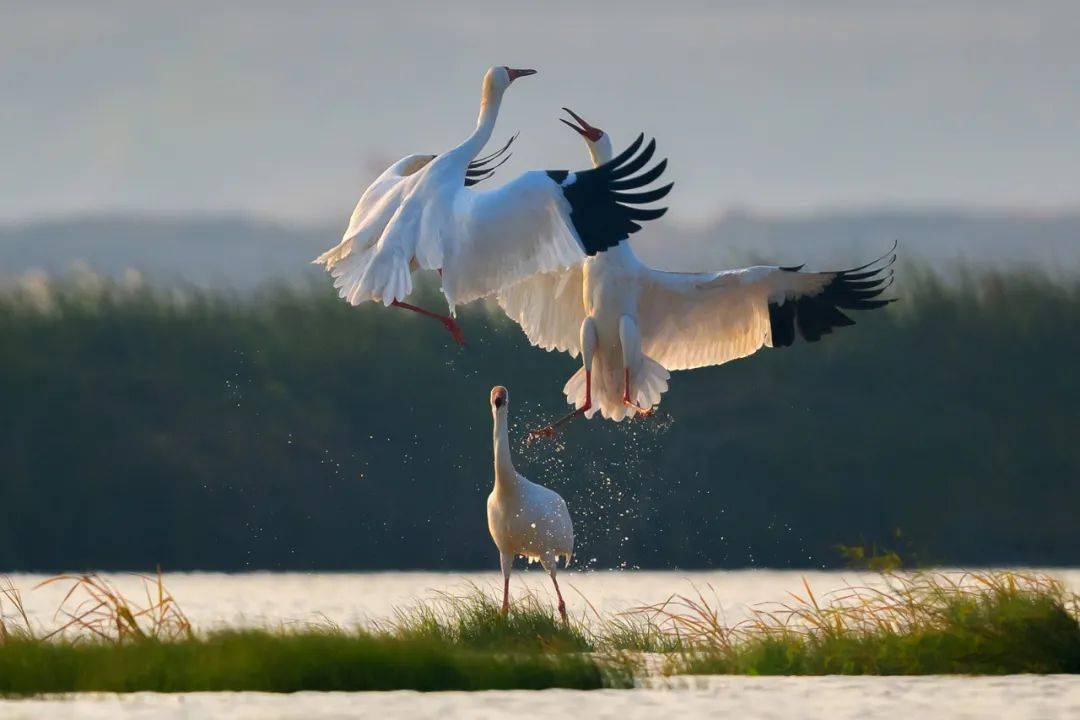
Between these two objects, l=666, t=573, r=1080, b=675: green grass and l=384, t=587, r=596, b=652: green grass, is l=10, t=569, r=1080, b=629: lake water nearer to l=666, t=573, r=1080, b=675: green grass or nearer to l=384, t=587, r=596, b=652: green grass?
l=384, t=587, r=596, b=652: green grass

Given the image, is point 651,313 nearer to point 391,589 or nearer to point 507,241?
point 507,241

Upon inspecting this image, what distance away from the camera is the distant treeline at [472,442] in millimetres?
20234

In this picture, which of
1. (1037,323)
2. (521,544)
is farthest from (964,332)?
(521,544)

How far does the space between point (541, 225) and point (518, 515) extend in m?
1.82

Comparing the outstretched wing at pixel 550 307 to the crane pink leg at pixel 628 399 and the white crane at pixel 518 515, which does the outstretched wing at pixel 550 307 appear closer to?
the crane pink leg at pixel 628 399

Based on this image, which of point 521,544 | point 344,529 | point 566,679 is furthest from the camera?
point 344,529

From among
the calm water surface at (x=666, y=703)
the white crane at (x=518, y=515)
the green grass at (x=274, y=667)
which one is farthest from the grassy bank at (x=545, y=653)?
the white crane at (x=518, y=515)

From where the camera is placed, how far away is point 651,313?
13773 millimetres

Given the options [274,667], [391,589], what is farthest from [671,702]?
[391,589]

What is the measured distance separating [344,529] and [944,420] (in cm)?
539

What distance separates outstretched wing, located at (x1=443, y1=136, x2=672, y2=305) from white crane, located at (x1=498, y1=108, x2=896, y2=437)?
1698mm

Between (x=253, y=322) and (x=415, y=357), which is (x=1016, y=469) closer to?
(x=415, y=357)

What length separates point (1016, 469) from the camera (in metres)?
20.7

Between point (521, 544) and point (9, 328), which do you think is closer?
point (521, 544)
